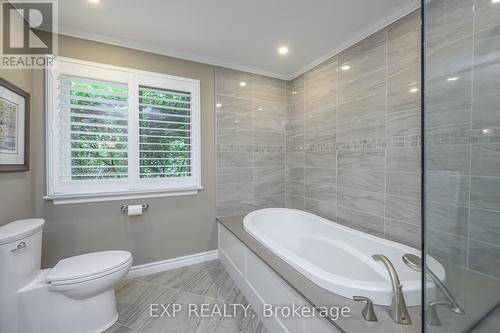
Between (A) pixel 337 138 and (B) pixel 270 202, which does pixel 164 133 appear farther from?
(A) pixel 337 138

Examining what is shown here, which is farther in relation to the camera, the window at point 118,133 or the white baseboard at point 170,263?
the white baseboard at point 170,263

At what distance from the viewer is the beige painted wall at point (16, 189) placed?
147 centimetres

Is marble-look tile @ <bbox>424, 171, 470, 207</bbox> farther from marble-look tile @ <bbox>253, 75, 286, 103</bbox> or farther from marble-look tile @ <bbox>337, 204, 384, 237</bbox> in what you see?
marble-look tile @ <bbox>253, 75, 286, 103</bbox>

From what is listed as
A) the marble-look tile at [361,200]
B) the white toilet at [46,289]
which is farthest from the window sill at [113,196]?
the marble-look tile at [361,200]

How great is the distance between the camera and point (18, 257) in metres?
1.33

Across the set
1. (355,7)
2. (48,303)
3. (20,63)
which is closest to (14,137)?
(20,63)

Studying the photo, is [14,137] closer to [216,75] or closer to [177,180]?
[177,180]

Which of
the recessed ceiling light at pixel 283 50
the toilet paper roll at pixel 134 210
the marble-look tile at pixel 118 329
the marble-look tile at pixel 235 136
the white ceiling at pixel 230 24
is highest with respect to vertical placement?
the recessed ceiling light at pixel 283 50

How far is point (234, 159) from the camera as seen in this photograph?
267cm

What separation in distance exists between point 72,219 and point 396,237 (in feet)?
9.47

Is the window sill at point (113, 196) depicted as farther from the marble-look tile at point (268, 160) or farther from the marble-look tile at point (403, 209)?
the marble-look tile at point (403, 209)

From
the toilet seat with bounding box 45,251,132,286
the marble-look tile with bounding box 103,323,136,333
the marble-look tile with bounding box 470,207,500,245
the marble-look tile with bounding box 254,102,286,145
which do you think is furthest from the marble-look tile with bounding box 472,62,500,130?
the marble-look tile with bounding box 103,323,136,333

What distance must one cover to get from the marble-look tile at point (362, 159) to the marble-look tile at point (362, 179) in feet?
0.16

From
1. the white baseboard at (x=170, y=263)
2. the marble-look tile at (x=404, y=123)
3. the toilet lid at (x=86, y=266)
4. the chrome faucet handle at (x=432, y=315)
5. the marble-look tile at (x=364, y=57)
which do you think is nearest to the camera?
the chrome faucet handle at (x=432, y=315)
